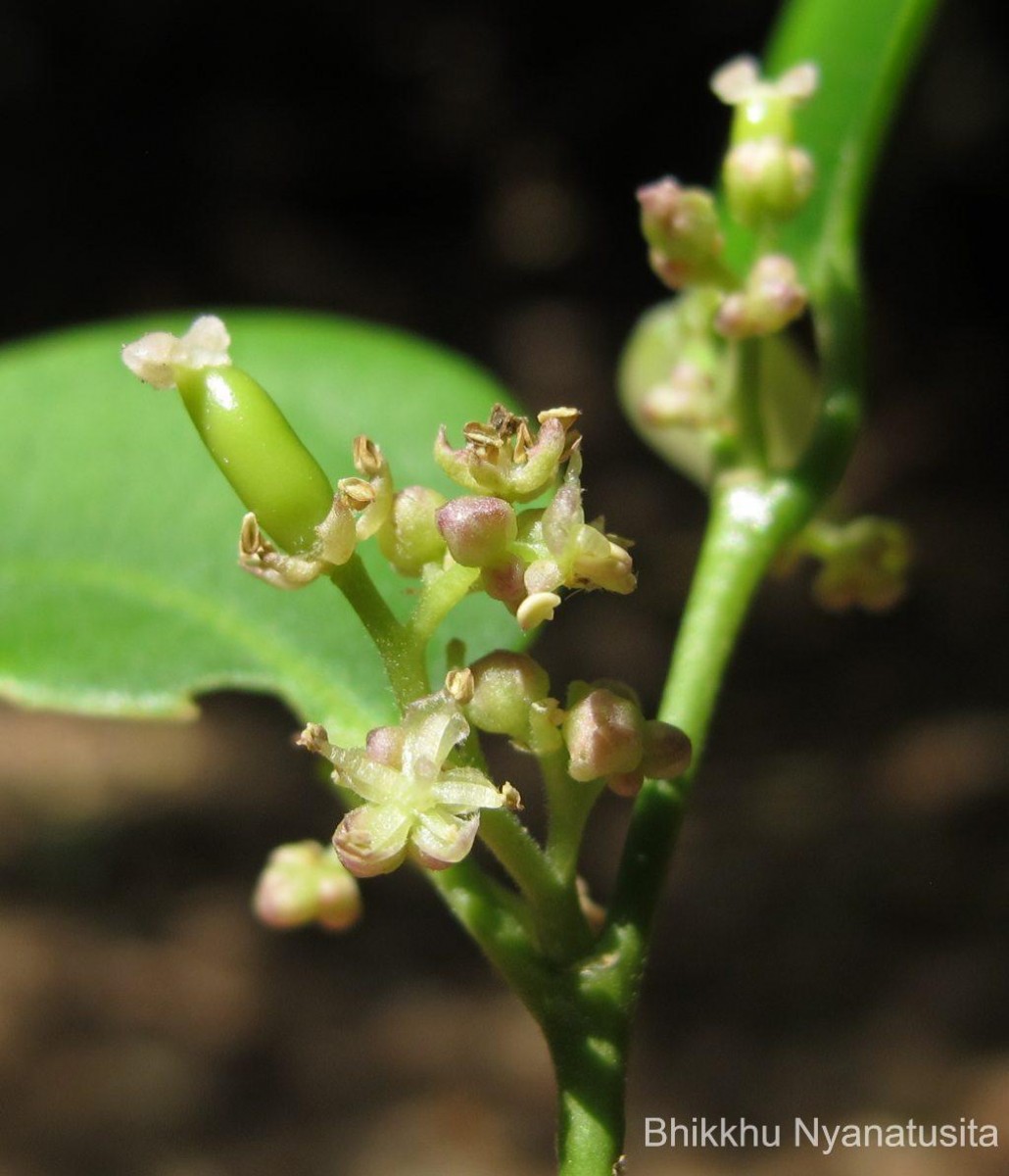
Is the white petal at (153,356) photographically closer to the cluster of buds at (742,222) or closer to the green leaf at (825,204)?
the cluster of buds at (742,222)

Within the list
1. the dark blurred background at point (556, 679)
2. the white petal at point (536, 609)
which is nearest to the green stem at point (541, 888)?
the white petal at point (536, 609)

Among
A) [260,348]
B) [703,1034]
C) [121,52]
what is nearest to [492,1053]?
[703,1034]

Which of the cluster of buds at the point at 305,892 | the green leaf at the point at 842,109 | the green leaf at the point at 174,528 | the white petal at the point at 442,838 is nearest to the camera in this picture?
the white petal at the point at 442,838

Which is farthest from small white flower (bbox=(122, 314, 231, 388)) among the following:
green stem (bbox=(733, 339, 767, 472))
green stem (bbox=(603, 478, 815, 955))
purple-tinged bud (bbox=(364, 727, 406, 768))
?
green stem (bbox=(733, 339, 767, 472))

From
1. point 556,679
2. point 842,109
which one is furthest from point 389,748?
point 556,679

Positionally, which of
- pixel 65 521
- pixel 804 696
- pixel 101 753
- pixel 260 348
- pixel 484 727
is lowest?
pixel 484 727

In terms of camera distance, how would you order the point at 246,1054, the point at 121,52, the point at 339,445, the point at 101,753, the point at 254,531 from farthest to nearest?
the point at 121,52
the point at 101,753
the point at 246,1054
the point at 339,445
the point at 254,531

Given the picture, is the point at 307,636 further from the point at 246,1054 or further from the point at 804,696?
the point at 804,696

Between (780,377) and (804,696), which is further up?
(804,696)
